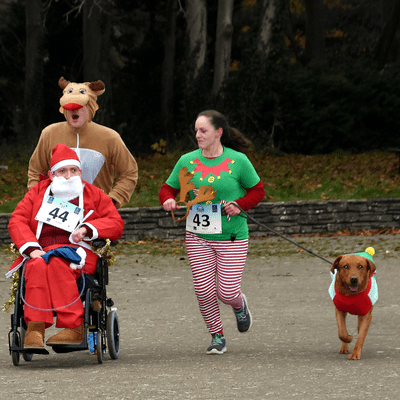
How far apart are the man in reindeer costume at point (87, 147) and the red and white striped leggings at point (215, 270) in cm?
74

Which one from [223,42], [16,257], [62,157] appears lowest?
[16,257]

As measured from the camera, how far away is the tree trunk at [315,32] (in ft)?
98.4

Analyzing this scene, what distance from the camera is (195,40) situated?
24.2 m

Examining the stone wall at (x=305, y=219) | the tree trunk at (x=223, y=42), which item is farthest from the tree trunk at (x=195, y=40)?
the stone wall at (x=305, y=219)

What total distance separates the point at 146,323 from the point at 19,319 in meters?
2.24

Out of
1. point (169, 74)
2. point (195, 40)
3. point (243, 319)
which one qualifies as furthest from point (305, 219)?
point (169, 74)

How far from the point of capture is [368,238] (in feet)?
44.3

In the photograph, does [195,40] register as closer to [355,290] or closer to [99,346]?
[355,290]

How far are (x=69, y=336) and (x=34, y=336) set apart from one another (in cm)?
26

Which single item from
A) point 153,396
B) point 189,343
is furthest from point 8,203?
point 153,396

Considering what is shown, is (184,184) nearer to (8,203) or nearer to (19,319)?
(19,319)

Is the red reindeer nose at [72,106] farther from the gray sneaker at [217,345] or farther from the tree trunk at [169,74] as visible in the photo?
the tree trunk at [169,74]

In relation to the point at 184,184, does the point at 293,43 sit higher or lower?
higher

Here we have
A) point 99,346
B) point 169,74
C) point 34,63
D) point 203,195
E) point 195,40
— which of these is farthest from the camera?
point 169,74
